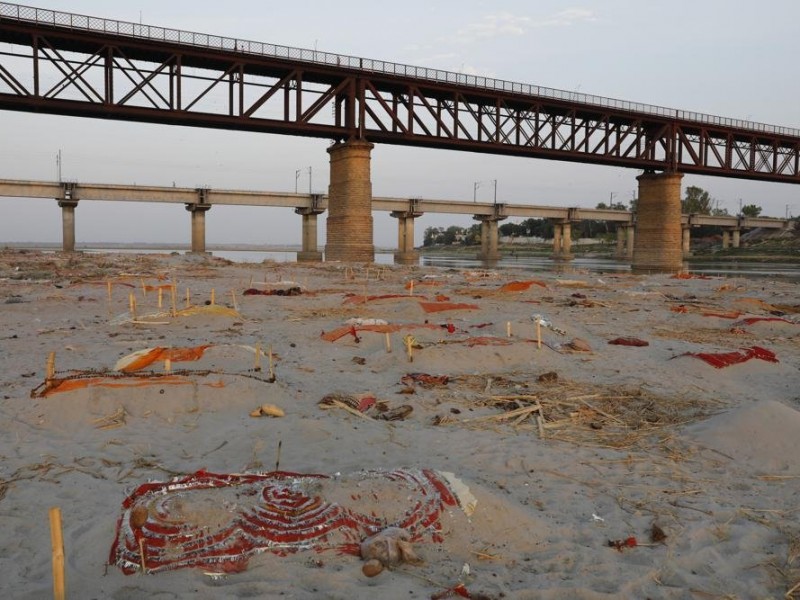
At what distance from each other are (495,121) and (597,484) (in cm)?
3876

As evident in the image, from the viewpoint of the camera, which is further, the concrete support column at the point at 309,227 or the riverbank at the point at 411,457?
the concrete support column at the point at 309,227

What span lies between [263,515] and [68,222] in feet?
190

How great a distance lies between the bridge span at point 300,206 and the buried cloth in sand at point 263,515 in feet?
158

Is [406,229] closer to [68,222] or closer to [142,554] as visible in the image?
[68,222]

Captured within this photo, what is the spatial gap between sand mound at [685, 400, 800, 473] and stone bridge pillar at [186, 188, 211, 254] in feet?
186

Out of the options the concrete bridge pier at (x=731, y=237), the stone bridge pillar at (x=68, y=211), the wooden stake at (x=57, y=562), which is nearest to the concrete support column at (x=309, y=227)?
the stone bridge pillar at (x=68, y=211)

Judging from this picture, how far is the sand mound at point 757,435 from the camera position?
16.6 ft

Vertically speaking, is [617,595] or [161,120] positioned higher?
[161,120]

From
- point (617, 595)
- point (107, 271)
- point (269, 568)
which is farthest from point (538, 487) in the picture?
point (107, 271)

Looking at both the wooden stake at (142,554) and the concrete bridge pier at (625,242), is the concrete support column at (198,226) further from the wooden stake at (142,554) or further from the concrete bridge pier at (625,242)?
the concrete bridge pier at (625,242)

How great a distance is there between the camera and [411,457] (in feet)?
16.4

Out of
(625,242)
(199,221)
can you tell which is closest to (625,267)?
(625,242)

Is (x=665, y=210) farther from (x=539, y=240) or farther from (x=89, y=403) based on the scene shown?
(x=539, y=240)

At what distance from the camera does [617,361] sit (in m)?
9.04
